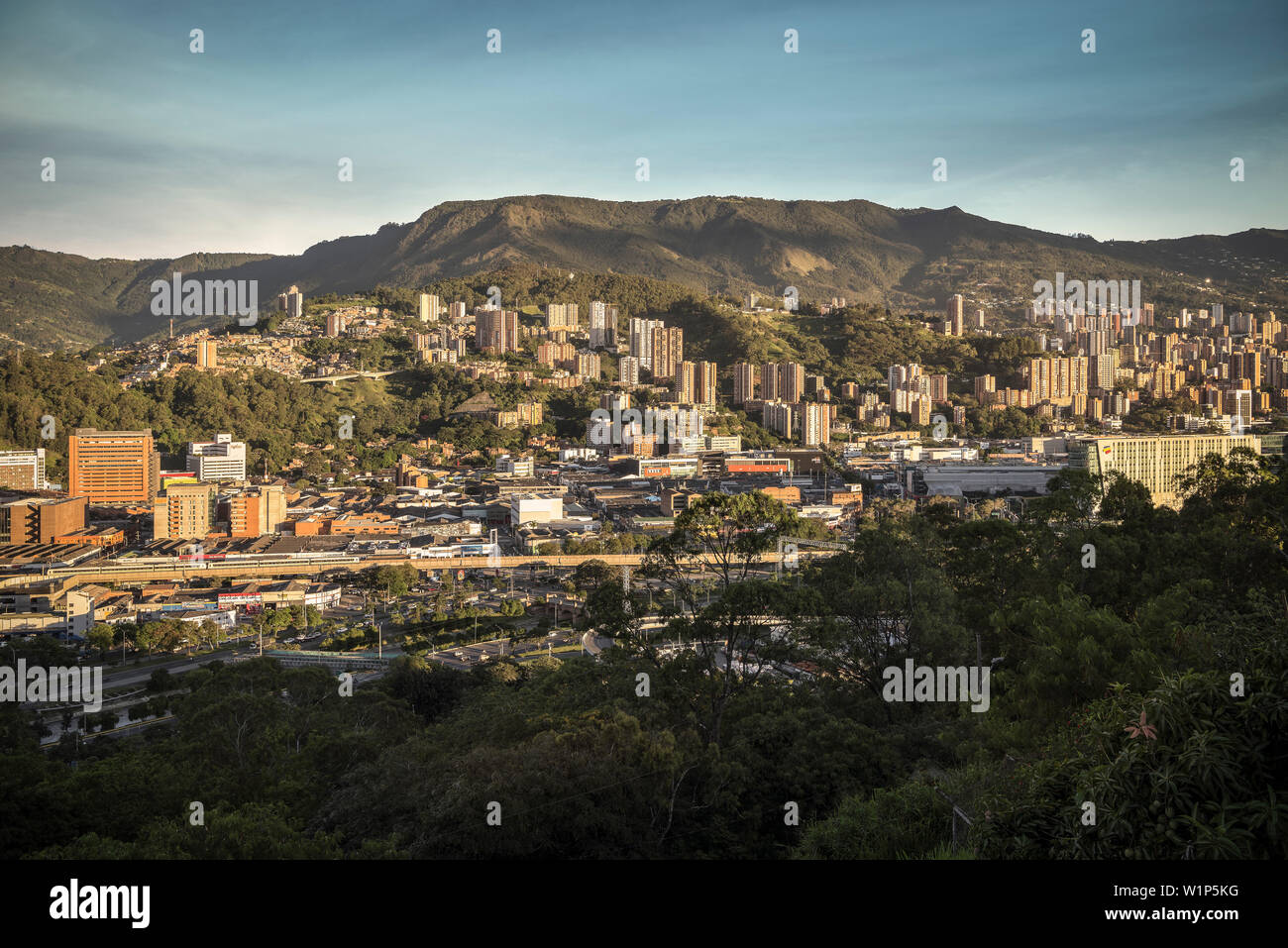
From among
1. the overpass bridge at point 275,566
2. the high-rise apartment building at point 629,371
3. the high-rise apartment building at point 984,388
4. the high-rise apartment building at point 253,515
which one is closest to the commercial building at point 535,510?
the overpass bridge at point 275,566

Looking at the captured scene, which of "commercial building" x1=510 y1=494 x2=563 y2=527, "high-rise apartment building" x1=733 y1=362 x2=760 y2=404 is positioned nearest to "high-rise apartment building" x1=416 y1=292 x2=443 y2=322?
"high-rise apartment building" x1=733 y1=362 x2=760 y2=404

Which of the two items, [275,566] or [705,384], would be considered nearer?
[275,566]

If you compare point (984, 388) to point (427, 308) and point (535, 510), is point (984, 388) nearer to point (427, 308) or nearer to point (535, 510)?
point (535, 510)

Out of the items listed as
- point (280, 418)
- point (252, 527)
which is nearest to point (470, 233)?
point (280, 418)

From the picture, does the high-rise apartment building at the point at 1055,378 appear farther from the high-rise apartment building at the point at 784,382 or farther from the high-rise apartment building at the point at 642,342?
the high-rise apartment building at the point at 642,342

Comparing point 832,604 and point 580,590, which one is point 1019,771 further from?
point 580,590

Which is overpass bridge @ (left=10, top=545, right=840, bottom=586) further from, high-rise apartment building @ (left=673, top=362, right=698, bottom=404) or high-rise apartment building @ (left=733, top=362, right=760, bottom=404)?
high-rise apartment building @ (left=733, top=362, right=760, bottom=404)

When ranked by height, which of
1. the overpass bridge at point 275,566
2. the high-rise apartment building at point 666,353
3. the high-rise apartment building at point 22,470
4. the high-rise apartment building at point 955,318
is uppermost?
the high-rise apartment building at point 955,318

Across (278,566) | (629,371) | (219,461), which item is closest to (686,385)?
(629,371)
